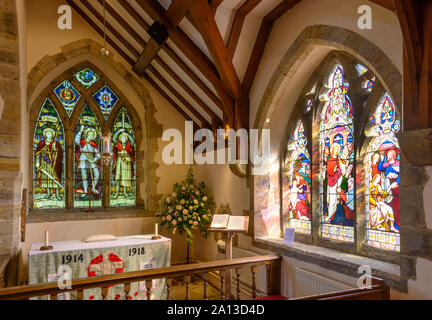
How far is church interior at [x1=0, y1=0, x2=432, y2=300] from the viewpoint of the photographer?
2.50m

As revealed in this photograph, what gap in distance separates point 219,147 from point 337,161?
84.6 inches

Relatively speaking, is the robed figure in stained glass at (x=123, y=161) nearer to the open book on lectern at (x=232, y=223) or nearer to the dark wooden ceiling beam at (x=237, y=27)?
the open book on lectern at (x=232, y=223)

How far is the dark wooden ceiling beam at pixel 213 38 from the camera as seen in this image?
134 inches

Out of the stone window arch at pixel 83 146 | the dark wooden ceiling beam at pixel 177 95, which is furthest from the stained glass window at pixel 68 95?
the dark wooden ceiling beam at pixel 177 95

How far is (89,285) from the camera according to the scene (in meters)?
2.62

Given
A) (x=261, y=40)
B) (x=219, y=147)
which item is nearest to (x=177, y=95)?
(x=219, y=147)

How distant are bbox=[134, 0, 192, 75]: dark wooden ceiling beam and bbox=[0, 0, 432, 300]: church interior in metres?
0.02

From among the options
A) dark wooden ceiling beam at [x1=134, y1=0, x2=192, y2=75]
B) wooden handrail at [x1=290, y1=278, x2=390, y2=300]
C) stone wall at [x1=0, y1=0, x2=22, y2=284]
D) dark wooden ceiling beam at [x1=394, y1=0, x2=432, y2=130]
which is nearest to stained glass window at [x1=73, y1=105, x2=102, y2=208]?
dark wooden ceiling beam at [x1=134, y1=0, x2=192, y2=75]

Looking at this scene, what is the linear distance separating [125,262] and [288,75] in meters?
2.90

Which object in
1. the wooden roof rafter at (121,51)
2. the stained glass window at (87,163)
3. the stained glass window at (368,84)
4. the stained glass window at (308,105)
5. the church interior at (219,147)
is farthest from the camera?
the stained glass window at (87,163)

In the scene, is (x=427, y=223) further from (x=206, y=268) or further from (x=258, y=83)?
(x=258, y=83)

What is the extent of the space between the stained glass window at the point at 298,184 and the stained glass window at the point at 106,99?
3385mm

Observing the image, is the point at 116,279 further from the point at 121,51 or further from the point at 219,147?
the point at 121,51
